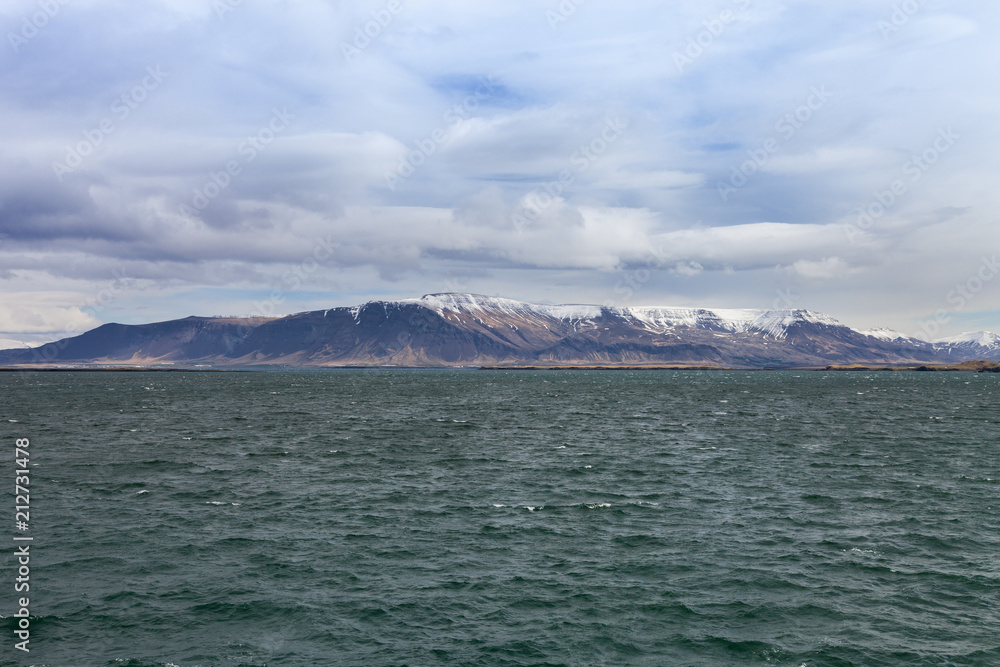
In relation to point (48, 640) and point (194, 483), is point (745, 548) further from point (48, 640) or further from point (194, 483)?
point (194, 483)

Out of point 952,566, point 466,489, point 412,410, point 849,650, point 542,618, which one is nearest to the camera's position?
point 849,650

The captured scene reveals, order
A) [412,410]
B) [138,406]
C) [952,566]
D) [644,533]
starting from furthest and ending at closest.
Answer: [138,406] < [412,410] < [644,533] < [952,566]

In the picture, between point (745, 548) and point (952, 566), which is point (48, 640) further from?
point (952, 566)

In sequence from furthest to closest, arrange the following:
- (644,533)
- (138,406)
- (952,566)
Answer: (138,406), (644,533), (952,566)

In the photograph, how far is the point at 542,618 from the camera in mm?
26844

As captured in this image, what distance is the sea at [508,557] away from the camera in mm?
24703

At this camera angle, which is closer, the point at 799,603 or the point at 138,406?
the point at 799,603

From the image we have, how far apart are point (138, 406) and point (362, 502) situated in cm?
11877

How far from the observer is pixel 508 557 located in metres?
34.2

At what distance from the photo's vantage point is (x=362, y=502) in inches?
1831

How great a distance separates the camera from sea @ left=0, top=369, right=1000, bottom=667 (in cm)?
2470

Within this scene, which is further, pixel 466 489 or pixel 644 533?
pixel 466 489

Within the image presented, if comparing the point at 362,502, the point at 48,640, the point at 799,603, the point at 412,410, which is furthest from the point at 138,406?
the point at 799,603

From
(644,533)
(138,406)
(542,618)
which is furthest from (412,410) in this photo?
(542,618)
